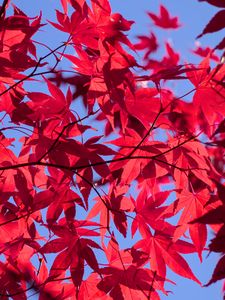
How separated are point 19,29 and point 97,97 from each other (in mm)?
281

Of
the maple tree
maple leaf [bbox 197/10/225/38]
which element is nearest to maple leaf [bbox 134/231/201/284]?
the maple tree

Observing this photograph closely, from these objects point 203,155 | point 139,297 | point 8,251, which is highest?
point 203,155

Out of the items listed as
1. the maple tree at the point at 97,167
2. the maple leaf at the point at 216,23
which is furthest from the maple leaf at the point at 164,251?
the maple leaf at the point at 216,23

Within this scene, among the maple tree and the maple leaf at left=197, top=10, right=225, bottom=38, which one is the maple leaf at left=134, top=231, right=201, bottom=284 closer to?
the maple tree

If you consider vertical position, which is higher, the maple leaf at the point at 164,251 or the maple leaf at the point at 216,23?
the maple leaf at the point at 216,23

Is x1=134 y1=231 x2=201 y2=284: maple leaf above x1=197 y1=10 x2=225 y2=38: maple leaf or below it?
below

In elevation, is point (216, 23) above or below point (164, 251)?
above

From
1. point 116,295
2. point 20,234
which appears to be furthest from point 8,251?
point 116,295

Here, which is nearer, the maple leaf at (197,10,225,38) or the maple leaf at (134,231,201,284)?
the maple leaf at (197,10,225,38)

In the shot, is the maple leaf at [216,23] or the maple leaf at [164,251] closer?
the maple leaf at [216,23]

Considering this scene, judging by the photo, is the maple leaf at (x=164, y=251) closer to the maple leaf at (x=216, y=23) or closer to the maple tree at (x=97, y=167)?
the maple tree at (x=97, y=167)

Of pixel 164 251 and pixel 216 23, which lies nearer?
pixel 216 23

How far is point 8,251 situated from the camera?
4.26 feet

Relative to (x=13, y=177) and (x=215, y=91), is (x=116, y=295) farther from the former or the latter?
(x=215, y=91)
